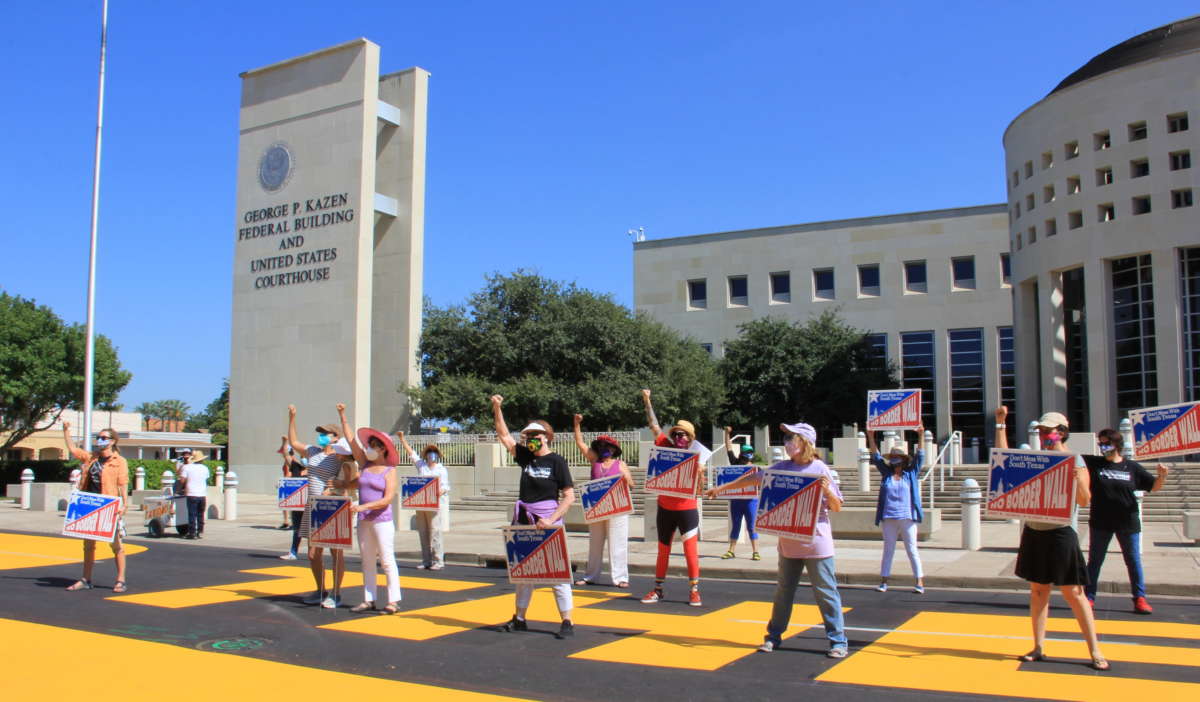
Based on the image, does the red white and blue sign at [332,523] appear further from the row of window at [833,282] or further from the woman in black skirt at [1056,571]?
the row of window at [833,282]

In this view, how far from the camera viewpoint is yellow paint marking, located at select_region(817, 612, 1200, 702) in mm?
6508

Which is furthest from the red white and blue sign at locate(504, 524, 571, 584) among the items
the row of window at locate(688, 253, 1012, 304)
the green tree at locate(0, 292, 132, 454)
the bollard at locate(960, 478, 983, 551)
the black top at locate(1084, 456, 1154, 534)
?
the row of window at locate(688, 253, 1012, 304)

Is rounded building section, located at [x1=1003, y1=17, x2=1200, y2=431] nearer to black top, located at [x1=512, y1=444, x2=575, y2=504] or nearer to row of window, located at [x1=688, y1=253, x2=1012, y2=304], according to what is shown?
row of window, located at [x1=688, y1=253, x2=1012, y2=304]

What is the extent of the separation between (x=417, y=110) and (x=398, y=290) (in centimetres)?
698

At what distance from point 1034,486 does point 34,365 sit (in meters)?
43.5

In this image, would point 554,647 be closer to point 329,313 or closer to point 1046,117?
point 329,313

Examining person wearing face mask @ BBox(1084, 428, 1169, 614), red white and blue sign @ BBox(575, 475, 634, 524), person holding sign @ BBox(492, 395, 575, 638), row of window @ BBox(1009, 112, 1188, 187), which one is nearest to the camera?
person holding sign @ BBox(492, 395, 575, 638)

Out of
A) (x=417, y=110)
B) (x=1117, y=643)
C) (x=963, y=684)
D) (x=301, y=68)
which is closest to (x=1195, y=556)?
(x=1117, y=643)

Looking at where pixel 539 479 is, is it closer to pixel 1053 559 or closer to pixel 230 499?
pixel 1053 559

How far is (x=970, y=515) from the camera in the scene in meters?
15.2

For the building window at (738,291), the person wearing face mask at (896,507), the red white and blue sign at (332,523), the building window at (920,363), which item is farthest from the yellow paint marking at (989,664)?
the building window at (738,291)

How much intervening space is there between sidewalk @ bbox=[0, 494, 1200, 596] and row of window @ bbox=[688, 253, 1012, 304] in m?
37.3

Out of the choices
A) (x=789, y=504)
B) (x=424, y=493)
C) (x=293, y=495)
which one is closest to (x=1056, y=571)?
(x=789, y=504)

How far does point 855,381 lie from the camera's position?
47156mm
